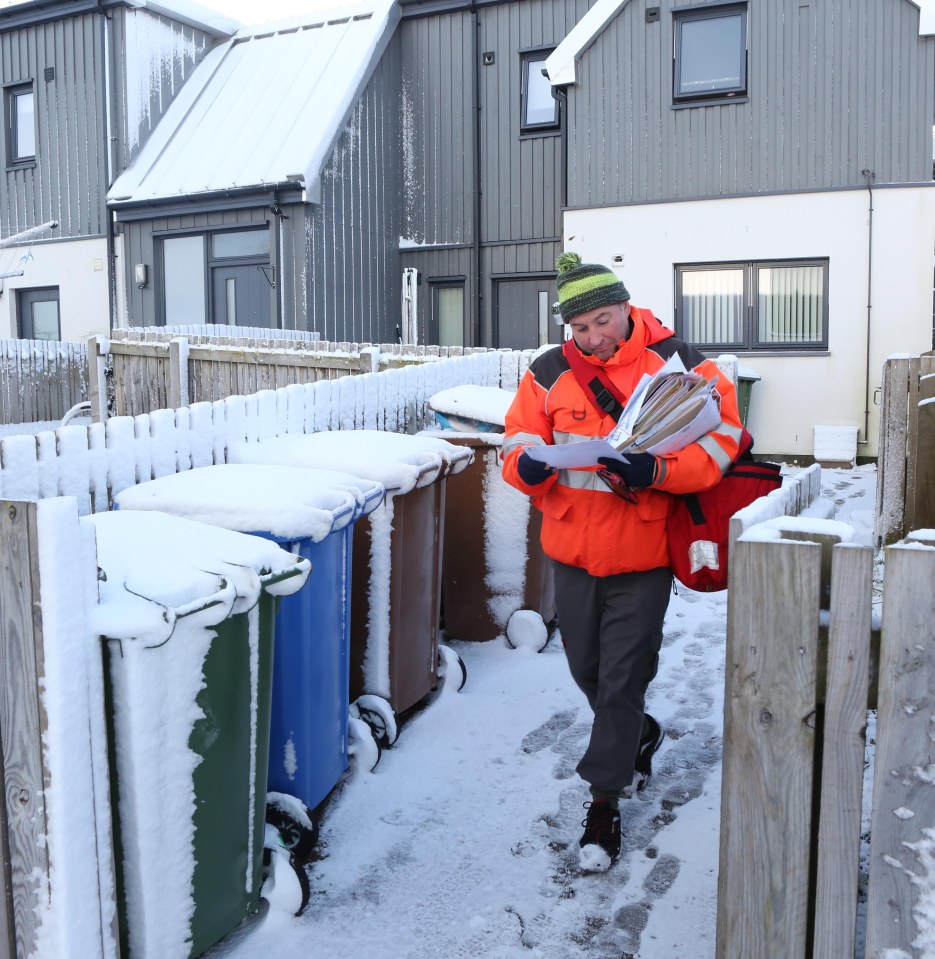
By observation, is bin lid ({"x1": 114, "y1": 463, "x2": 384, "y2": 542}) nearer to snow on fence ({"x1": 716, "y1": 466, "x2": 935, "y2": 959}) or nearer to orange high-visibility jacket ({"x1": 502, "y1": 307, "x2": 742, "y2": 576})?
orange high-visibility jacket ({"x1": 502, "y1": 307, "x2": 742, "y2": 576})

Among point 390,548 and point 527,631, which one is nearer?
point 390,548

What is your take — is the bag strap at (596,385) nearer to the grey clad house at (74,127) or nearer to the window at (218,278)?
the window at (218,278)

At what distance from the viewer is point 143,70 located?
16219 mm

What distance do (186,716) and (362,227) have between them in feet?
44.2

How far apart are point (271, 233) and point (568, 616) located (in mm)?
12199

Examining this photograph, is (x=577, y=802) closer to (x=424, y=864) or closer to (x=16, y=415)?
(x=424, y=864)

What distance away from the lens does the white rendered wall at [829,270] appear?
11578 millimetres

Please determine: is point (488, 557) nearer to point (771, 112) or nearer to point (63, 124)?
point (771, 112)

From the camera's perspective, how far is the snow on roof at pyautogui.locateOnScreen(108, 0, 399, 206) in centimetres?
1423

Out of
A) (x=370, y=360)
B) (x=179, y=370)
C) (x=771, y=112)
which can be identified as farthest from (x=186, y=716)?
(x=771, y=112)

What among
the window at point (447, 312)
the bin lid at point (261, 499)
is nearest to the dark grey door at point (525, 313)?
the window at point (447, 312)

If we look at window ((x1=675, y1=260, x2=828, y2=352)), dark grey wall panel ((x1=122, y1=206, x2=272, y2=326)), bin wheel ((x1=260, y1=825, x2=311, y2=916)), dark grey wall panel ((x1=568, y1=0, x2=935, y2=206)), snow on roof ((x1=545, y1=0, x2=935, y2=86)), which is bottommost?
bin wheel ((x1=260, y1=825, x2=311, y2=916))

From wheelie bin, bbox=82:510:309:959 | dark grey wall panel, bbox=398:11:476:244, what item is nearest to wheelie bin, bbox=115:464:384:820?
wheelie bin, bbox=82:510:309:959

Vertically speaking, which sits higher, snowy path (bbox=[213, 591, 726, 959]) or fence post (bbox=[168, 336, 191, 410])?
fence post (bbox=[168, 336, 191, 410])
